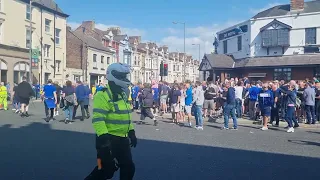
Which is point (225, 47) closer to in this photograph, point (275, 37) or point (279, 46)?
point (275, 37)

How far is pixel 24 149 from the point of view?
8.23 metres

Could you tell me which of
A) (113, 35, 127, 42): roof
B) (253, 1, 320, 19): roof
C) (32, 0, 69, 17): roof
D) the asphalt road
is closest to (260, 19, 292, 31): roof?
(253, 1, 320, 19): roof

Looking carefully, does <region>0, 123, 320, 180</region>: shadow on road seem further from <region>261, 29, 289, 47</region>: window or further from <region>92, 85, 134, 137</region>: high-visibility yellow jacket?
<region>261, 29, 289, 47</region>: window

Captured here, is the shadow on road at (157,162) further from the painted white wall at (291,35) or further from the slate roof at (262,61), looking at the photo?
the painted white wall at (291,35)

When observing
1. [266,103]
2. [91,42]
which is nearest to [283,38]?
[266,103]

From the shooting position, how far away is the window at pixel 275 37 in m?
33.3

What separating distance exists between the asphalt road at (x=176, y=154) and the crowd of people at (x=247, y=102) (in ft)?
3.18

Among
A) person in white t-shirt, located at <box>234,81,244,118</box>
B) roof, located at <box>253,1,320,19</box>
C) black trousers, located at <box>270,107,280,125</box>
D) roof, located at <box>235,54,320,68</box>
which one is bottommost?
black trousers, located at <box>270,107,280,125</box>

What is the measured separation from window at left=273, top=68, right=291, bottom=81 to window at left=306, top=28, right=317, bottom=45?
3346 millimetres

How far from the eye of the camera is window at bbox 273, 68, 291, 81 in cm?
3258

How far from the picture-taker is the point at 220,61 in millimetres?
37406

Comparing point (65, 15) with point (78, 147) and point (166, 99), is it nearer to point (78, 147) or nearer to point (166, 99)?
point (166, 99)

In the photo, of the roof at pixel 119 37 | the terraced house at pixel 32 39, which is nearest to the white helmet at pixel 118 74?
the terraced house at pixel 32 39

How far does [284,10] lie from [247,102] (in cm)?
2155
